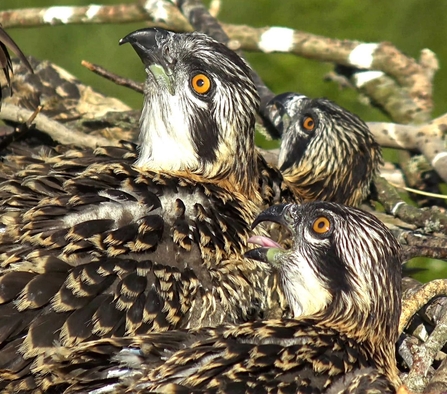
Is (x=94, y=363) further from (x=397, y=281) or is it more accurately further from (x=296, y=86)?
(x=296, y=86)

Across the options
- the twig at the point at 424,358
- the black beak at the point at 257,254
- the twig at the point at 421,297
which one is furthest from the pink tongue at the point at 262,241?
the twig at the point at 424,358

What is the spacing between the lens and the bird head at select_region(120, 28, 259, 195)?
471cm

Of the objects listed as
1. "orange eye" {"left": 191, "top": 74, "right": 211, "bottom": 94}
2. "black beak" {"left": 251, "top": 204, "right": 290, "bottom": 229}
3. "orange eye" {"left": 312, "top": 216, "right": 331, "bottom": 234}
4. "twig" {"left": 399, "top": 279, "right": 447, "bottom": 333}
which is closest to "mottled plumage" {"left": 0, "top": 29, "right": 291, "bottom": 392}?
"orange eye" {"left": 191, "top": 74, "right": 211, "bottom": 94}

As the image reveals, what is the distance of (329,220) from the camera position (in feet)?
13.9

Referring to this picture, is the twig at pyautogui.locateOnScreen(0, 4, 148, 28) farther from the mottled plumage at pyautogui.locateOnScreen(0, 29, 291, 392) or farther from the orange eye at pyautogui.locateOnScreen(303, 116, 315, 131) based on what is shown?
the mottled plumage at pyautogui.locateOnScreen(0, 29, 291, 392)

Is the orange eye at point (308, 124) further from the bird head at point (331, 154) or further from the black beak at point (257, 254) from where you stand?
the black beak at point (257, 254)

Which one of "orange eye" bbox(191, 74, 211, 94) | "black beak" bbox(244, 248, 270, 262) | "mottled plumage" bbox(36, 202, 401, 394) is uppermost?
"orange eye" bbox(191, 74, 211, 94)

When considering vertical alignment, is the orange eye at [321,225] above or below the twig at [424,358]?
above

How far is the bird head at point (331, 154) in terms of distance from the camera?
233 inches

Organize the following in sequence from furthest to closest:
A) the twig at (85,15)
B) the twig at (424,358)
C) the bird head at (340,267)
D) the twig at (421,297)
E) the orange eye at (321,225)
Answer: the twig at (85,15) < the twig at (421,297) < the orange eye at (321,225) < the bird head at (340,267) < the twig at (424,358)

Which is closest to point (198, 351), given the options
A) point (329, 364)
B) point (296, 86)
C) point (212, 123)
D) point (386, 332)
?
point (329, 364)

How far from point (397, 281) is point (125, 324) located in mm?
1246

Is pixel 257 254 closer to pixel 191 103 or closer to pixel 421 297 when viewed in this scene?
pixel 421 297

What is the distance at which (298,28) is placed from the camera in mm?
8812
